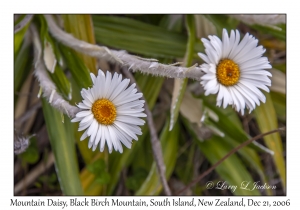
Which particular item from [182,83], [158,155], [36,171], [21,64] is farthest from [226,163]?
[21,64]

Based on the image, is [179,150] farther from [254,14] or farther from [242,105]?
[242,105]

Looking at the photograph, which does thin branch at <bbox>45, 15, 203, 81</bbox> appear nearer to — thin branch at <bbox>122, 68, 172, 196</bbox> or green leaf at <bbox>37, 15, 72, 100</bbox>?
green leaf at <bbox>37, 15, 72, 100</bbox>

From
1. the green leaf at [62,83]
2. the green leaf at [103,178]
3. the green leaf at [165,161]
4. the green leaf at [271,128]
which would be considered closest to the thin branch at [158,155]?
the green leaf at [165,161]

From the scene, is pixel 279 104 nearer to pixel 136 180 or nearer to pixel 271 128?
pixel 271 128

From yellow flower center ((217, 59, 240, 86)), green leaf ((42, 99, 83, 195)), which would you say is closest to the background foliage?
green leaf ((42, 99, 83, 195))

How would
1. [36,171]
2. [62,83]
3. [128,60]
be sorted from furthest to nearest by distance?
[36,171] → [62,83] → [128,60]

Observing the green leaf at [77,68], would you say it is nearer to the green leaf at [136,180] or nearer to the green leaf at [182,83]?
the green leaf at [182,83]

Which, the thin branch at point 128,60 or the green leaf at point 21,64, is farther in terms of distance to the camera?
the green leaf at point 21,64
